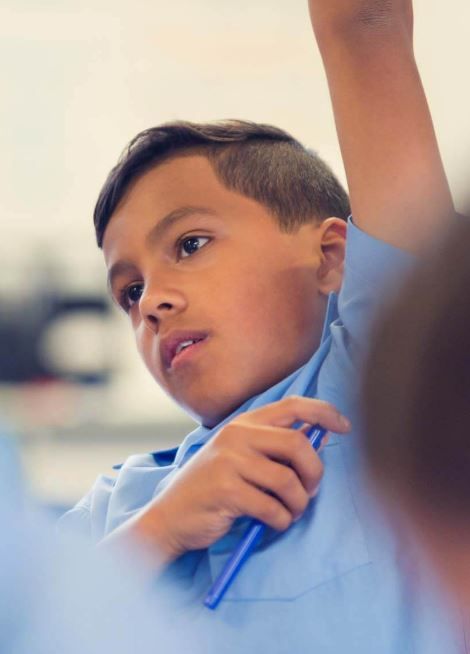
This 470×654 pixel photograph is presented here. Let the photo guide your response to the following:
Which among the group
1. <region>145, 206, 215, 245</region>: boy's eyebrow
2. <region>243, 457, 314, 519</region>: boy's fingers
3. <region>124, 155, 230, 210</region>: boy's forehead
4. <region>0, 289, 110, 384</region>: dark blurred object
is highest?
<region>124, 155, 230, 210</region>: boy's forehead

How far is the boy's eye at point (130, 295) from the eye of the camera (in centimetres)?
87

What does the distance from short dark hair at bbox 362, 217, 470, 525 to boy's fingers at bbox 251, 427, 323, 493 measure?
0.99 feet

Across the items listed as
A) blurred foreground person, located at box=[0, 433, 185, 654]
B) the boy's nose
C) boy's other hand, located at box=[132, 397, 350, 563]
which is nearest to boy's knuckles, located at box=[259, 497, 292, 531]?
boy's other hand, located at box=[132, 397, 350, 563]

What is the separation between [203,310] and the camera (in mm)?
753

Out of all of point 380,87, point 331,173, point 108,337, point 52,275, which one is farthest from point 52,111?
point 380,87

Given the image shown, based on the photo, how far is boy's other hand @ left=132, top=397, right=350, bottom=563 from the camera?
1.92ft

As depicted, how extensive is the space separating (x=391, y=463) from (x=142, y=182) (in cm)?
61

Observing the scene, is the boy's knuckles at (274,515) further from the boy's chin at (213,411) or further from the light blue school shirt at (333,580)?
the boy's chin at (213,411)

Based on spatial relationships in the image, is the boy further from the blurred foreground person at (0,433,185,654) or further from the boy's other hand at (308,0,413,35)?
the blurred foreground person at (0,433,185,654)

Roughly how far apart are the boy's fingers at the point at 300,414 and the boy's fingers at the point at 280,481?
0.09 feet

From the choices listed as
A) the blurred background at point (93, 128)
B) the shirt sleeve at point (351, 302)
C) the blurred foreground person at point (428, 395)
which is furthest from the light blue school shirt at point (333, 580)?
the blurred background at point (93, 128)

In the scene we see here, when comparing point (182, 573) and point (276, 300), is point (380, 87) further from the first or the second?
point (182, 573)

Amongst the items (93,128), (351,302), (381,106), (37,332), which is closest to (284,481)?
(351,302)

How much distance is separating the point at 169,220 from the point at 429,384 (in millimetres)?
554
